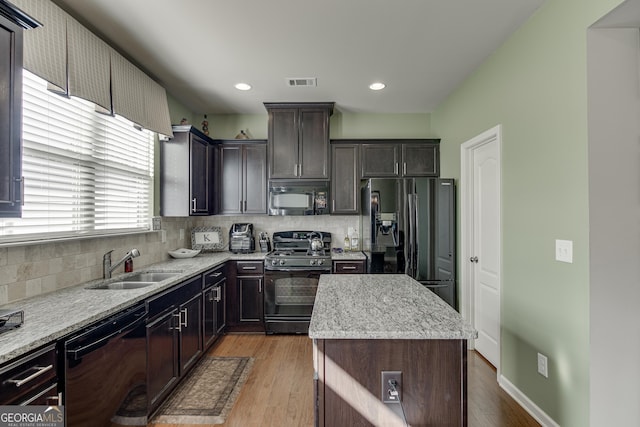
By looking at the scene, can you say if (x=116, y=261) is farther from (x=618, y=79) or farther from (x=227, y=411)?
(x=618, y=79)

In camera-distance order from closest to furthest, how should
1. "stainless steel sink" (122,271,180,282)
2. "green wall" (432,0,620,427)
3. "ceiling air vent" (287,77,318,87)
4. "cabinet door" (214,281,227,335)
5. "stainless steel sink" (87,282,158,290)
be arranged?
1. "green wall" (432,0,620,427)
2. "stainless steel sink" (87,282,158,290)
3. "stainless steel sink" (122,271,180,282)
4. "ceiling air vent" (287,77,318,87)
5. "cabinet door" (214,281,227,335)

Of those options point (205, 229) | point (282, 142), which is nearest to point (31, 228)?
point (205, 229)

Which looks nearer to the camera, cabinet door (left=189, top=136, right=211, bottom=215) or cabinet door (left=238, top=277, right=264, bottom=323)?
cabinet door (left=189, top=136, right=211, bottom=215)

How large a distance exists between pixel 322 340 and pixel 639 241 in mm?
1794

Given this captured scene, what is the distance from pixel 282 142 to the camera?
12.4ft

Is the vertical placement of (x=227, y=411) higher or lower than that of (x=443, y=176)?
lower

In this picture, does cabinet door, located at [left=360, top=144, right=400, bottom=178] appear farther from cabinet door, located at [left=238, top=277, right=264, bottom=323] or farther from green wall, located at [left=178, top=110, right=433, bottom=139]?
cabinet door, located at [left=238, top=277, right=264, bottom=323]

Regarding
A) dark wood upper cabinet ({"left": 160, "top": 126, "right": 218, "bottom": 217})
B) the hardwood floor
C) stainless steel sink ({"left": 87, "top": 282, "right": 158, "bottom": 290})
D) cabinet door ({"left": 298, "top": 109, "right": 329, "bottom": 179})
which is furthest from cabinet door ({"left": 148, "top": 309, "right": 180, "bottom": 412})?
cabinet door ({"left": 298, "top": 109, "right": 329, "bottom": 179})

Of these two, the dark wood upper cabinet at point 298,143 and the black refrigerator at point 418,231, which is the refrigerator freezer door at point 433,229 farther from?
the dark wood upper cabinet at point 298,143

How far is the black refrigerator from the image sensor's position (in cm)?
328

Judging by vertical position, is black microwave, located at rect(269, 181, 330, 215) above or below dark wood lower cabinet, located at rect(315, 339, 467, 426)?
above

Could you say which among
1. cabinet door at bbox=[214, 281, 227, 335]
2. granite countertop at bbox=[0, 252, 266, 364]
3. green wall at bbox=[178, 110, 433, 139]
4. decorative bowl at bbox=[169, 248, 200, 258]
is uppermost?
green wall at bbox=[178, 110, 433, 139]

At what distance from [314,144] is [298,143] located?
0.67 ft

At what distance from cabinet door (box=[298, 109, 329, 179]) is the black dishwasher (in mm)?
2424
